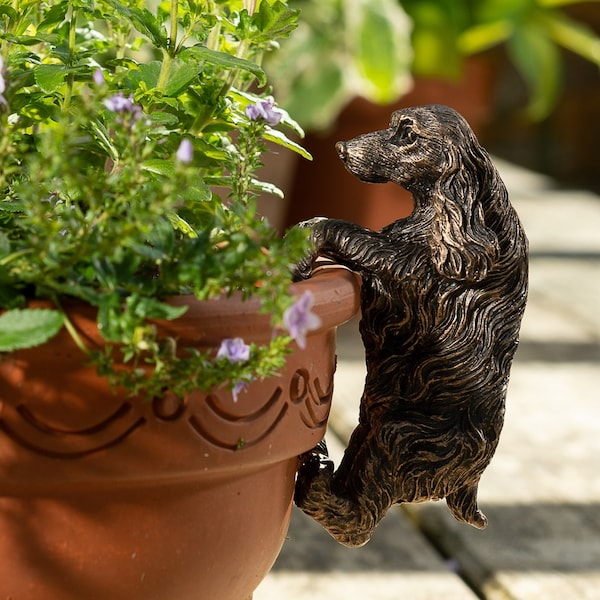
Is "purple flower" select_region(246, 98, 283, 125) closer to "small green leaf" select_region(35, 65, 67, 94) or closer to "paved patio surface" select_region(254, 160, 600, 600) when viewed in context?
"small green leaf" select_region(35, 65, 67, 94)

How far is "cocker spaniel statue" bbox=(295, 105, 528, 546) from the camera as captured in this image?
2.81 ft

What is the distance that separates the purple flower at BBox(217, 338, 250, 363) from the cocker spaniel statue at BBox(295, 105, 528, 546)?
0.59 ft

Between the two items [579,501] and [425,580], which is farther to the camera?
[579,501]

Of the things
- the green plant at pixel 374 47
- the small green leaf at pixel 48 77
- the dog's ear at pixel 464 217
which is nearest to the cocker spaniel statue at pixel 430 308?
the dog's ear at pixel 464 217

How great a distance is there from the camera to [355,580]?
1434mm

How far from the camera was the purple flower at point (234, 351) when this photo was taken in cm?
69

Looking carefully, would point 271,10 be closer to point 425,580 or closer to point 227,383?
point 227,383

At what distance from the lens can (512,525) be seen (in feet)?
5.39

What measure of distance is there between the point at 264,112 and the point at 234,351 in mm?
217

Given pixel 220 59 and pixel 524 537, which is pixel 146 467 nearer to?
pixel 220 59

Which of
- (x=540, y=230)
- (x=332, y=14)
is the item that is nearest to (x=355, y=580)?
(x=332, y=14)

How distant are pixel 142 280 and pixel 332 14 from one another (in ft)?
7.86

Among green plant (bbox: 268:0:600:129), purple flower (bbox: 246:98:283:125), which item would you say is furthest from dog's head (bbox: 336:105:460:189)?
green plant (bbox: 268:0:600:129)

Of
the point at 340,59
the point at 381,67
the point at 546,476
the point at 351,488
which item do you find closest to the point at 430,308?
the point at 351,488
